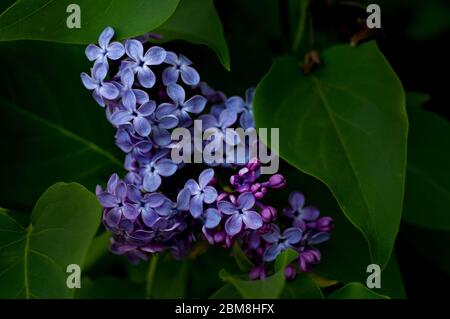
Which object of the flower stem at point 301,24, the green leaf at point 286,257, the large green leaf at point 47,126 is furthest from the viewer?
the flower stem at point 301,24

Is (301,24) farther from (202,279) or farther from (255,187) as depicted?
(202,279)

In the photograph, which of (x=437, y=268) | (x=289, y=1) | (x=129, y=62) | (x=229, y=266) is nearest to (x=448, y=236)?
(x=437, y=268)

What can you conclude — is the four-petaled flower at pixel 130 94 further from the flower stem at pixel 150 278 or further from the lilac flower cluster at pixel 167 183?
the flower stem at pixel 150 278

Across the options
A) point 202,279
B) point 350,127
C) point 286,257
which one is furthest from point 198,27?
point 202,279

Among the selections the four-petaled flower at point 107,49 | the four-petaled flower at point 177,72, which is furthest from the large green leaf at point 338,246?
the four-petaled flower at point 107,49

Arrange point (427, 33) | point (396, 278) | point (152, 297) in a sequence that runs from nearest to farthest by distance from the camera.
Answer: point (396, 278), point (152, 297), point (427, 33)

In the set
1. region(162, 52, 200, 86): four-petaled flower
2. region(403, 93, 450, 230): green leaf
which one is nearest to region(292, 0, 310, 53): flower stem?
region(403, 93, 450, 230): green leaf
